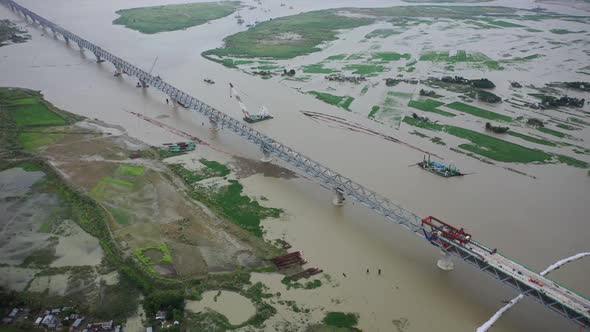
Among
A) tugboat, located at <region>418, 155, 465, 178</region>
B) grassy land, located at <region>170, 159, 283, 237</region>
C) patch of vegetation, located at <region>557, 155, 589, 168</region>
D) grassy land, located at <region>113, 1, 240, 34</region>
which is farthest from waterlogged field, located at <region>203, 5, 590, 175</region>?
grassy land, located at <region>170, 159, 283, 237</region>

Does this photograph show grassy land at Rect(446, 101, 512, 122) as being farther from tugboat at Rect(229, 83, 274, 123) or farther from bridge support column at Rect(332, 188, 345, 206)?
bridge support column at Rect(332, 188, 345, 206)

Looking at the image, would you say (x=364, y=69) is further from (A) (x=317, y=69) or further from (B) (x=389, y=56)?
(B) (x=389, y=56)

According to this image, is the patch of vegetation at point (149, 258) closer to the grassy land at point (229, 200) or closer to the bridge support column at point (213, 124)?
the grassy land at point (229, 200)

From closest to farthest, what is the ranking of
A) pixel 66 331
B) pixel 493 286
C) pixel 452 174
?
pixel 66 331
pixel 493 286
pixel 452 174

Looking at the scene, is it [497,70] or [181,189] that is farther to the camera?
[497,70]

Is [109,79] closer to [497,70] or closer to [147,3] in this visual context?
[497,70]

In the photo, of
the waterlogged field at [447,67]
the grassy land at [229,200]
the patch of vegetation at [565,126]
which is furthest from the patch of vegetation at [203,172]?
the patch of vegetation at [565,126]

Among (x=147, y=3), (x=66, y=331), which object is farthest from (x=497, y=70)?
(x=147, y=3)

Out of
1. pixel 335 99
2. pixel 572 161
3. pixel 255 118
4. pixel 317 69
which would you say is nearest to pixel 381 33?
pixel 317 69
